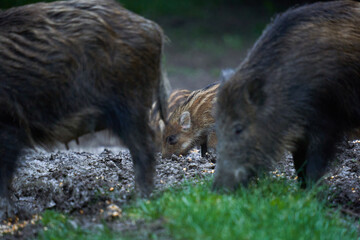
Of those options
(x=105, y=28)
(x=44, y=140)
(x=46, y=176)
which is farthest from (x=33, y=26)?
(x=46, y=176)

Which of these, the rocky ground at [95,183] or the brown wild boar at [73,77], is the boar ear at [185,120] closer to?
the rocky ground at [95,183]

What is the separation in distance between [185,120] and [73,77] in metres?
3.29

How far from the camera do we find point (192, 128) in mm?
7156

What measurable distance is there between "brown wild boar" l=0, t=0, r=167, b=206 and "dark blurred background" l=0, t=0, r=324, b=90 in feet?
21.5

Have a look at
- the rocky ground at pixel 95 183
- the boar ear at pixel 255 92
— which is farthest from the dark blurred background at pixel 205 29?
the boar ear at pixel 255 92

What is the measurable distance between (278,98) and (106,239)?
1.64 metres

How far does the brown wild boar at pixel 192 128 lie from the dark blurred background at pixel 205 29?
11.6ft

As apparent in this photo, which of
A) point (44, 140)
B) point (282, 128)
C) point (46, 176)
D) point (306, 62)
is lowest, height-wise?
point (46, 176)

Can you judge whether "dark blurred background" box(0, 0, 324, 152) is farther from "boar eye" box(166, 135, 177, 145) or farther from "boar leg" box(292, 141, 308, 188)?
"boar leg" box(292, 141, 308, 188)

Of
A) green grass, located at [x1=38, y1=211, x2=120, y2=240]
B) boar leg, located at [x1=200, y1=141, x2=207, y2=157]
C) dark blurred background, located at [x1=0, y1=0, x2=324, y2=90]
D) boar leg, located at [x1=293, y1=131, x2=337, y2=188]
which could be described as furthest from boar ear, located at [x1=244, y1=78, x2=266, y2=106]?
dark blurred background, located at [x1=0, y1=0, x2=324, y2=90]

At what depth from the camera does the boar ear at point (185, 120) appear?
7.15m

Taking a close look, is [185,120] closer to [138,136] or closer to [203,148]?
[203,148]

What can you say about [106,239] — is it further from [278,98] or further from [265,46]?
[265,46]

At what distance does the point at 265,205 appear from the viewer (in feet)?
11.0
